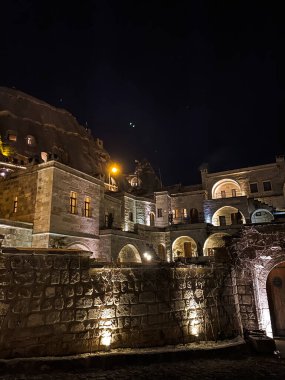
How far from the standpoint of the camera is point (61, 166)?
59.1ft

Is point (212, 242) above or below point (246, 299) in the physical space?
above

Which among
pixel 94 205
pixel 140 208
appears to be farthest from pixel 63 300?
pixel 140 208

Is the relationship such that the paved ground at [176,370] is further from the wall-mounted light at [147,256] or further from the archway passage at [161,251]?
the archway passage at [161,251]

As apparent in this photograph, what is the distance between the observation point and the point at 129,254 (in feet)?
75.4

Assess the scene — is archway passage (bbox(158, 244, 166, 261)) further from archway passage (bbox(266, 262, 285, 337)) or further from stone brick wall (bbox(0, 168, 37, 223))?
archway passage (bbox(266, 262, 285, 337))

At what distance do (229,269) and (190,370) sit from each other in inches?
185

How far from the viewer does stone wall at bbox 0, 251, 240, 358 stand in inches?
230

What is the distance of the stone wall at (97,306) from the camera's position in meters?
5.83

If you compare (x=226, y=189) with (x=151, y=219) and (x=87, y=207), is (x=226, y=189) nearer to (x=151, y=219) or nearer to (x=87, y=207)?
(x=151, y=219)

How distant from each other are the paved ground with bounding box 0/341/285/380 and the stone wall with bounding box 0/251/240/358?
19.8 inches

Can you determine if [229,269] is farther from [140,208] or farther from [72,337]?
[140,208]

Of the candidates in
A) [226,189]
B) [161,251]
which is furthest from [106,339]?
[226,189]

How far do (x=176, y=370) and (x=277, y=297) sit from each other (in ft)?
21.4

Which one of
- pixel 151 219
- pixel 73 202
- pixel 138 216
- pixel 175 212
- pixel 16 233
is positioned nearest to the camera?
pixel 16 233
